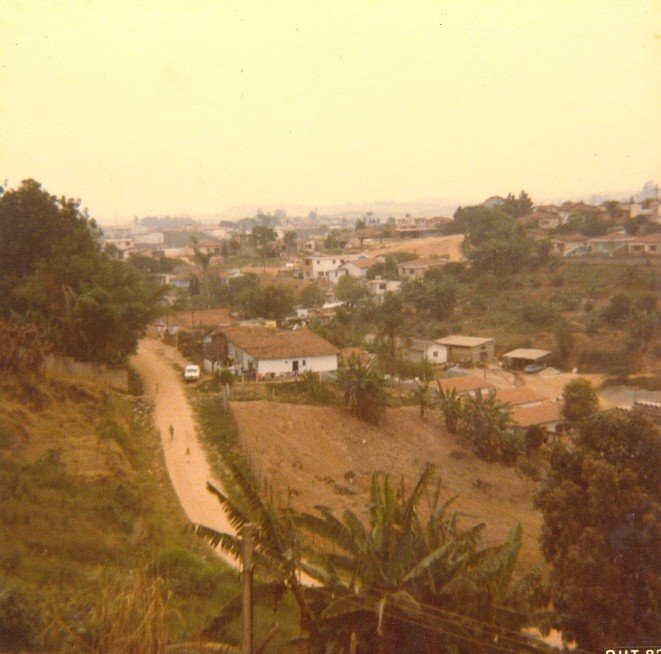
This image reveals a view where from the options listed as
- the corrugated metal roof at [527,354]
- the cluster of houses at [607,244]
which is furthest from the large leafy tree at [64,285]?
the cluster of houses at [607,244]

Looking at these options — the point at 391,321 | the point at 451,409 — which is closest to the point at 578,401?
the point at 451,409

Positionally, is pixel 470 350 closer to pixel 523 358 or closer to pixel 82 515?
pixel 523 358

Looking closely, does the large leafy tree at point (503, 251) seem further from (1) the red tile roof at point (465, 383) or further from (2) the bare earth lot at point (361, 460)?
(2) the bare earth lot at point (361, 460)

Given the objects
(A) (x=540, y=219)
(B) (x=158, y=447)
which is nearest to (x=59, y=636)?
(B) (x=158, y=447)

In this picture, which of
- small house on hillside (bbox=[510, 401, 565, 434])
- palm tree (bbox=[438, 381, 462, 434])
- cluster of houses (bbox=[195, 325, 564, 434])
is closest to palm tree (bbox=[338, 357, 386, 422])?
cluster of houses (bbox=[195, 325, 564, 434])

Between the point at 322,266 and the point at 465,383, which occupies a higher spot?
the point at 322,266

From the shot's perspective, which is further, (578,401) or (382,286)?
(382,286)

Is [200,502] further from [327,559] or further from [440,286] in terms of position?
[440,286]
